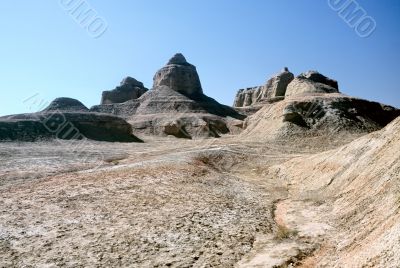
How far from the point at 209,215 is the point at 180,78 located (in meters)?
72.0

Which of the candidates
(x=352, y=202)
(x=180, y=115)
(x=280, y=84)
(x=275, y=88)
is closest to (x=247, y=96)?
(x=275, y=88)

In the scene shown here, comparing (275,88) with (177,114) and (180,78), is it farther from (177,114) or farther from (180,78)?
(177,114)

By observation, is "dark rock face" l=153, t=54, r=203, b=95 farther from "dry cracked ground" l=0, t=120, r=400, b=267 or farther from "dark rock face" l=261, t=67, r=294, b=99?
"dry cracked ground" l=0, t=120, r=400, b=267

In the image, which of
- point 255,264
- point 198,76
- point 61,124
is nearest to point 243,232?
point 255,264

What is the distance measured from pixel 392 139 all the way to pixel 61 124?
42676mm

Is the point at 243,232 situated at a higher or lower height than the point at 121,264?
higher

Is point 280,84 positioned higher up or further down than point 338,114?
higher up

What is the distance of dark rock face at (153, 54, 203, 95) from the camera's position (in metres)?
83.4

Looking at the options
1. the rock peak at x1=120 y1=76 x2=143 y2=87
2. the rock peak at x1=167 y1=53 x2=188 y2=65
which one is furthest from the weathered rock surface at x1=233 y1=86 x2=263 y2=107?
the rock peak at x1=120 y1=76 x2=143 y2=87

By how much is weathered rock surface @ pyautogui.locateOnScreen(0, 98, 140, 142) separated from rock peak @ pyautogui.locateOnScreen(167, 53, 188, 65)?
36264 mm

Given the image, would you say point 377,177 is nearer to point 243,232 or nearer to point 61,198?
point 243,232

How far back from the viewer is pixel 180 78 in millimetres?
83688

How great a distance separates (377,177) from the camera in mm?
13469

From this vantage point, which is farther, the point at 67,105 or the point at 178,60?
the point at 178,60
